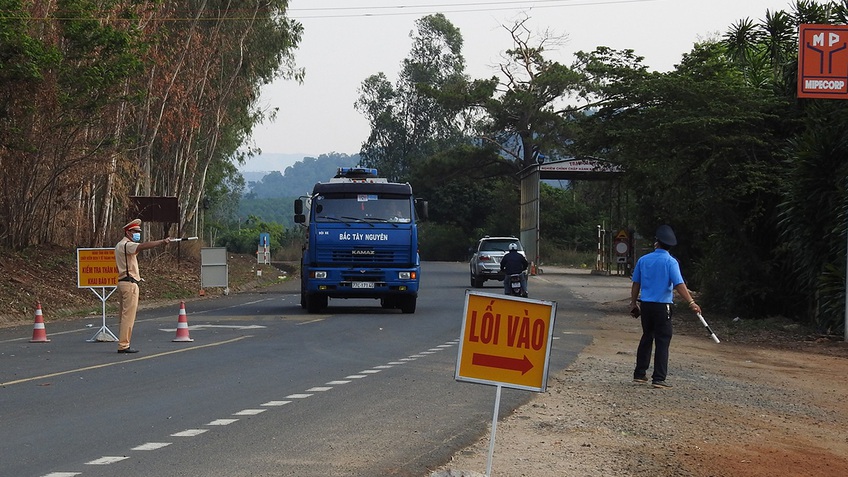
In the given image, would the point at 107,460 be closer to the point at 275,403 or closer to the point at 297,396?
the point at 275,403

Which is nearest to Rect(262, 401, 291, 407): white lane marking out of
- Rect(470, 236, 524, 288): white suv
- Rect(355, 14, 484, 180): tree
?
Rect(470, 236, 524, 288): white suv

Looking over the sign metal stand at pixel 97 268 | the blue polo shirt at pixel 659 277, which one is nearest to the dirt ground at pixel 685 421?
the blue polo shirt at pixel 659 277

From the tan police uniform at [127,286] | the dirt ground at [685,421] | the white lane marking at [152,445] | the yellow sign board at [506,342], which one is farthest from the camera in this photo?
the tan police uniform at [127,286]

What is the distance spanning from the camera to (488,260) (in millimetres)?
42531

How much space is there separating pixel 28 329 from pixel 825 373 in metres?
16.2

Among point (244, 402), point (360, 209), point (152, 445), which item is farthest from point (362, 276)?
point (152, 445)

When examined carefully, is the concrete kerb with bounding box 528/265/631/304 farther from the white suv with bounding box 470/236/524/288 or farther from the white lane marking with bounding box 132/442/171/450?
the white lane marking with bounding box 132/442/171/450

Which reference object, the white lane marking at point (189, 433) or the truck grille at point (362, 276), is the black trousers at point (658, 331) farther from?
the truck grille at point (362, 276)

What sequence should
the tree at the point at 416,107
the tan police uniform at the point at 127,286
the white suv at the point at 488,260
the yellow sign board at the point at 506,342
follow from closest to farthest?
the yellow sign board at the point at 506,342 < the tan police uniform at the point at 127,286 < the white suv at the point at 488,260 < the tree at the point at 416,107

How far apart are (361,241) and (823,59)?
11152 mm

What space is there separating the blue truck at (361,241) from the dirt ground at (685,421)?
26.9 ft

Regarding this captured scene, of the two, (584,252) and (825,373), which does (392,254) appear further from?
(584,252)

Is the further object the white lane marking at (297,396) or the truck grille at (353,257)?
the truck grille at (353,257)

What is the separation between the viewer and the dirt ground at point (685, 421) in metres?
9.48
